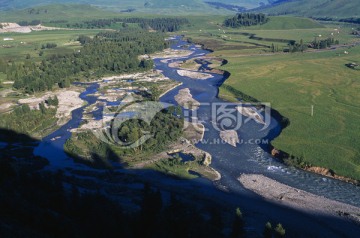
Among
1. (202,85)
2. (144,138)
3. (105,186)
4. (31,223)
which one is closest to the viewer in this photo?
(31,223)

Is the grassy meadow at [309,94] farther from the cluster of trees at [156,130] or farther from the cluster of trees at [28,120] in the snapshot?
the cluster of trees at [28,120]

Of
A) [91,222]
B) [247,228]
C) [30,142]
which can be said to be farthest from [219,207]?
[30,142]

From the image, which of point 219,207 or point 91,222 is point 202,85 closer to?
point 219,207

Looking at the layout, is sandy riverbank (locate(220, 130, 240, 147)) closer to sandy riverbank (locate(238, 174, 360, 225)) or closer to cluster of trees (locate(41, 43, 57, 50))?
sandy riverbank (locate(238, 174, 360, 225))

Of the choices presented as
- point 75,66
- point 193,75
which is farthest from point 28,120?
point 193,75

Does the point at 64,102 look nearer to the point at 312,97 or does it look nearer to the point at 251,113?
the point at 251,113

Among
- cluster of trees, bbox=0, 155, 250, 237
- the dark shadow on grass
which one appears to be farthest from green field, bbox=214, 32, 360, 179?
cluster of trees, bbox=0, 155, 250, 237
